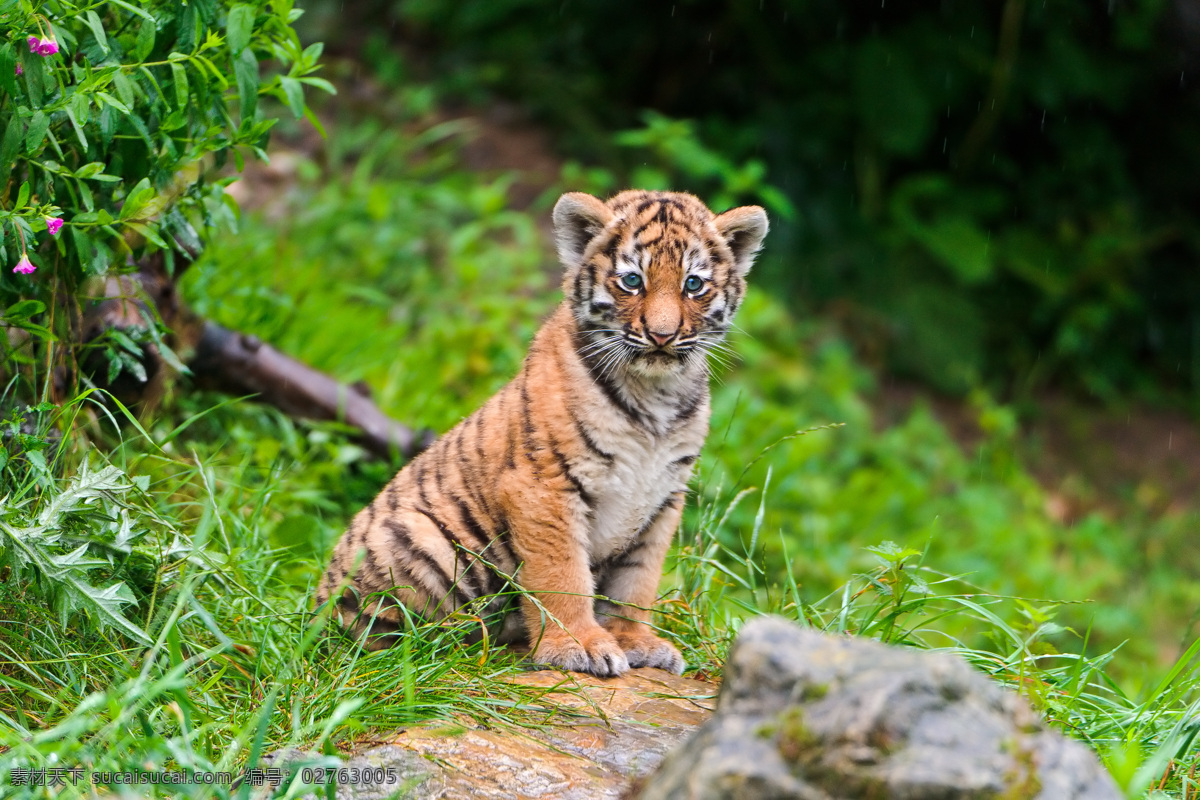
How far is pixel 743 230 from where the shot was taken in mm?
Answer: 4297

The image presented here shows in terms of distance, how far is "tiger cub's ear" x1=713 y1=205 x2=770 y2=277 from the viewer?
422 centimetres

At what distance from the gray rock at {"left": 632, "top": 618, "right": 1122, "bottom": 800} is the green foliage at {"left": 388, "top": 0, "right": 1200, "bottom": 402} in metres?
7.11

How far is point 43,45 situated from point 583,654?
8.10ft

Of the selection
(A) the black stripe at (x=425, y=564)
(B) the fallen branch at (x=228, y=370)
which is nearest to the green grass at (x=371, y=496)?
(B) the fallen branch at (x=228, y=370)

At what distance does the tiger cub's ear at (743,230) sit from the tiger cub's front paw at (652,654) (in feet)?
4.67

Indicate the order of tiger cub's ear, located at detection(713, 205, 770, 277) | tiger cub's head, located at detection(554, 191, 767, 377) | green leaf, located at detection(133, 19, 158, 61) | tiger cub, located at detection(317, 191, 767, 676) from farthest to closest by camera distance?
tiger cub's ear, located at detection(713, 205, 770, 277)
tiger cub's head, located at detection(554, 191, 767, 377)
tiger cub, located at detection(317, 191, 767, 676)
green leaf, located at detection(133, 19, 158, 61)

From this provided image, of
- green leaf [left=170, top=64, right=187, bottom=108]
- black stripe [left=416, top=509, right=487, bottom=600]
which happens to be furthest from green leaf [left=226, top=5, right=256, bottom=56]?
black stripe [left=416, top=509, right=487, bottom=600]

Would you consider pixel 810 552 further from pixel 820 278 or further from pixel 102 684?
pixel 102 684

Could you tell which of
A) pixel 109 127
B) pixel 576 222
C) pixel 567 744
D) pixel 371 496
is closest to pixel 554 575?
pixel 567 744

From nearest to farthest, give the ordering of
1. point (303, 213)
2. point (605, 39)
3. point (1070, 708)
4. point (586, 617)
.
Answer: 1. point (1070, 708)
2. point (586, 617)
3. point (303, 213)
4. point (605, 39)

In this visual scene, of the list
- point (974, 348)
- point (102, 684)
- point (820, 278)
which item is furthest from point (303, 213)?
point (974, 348)

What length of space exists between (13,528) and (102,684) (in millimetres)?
531

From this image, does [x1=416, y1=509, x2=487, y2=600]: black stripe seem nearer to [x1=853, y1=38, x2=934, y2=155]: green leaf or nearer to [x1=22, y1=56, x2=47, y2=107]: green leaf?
[x1=22, y1=56, x2=47, y2=107]: green leaf

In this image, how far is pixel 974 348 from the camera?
9516 millimetres
